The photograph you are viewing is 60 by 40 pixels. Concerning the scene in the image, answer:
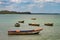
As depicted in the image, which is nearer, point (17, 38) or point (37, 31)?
point (17, 38)

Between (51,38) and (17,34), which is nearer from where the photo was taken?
(51,38)

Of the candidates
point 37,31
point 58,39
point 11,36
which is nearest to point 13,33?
point 11,36

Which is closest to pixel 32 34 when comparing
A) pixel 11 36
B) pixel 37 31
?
pixel 37 31

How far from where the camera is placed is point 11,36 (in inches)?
1227

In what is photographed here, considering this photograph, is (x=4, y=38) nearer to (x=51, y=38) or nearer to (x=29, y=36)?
(x=29, y=36)

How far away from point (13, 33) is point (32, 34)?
239 cm

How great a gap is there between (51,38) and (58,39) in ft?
3.38

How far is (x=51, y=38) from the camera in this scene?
29516mm

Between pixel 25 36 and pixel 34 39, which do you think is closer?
pixel 34 39

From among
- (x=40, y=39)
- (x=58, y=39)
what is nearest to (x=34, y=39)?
(x=40, y=39)

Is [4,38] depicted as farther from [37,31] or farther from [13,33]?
[37,31]

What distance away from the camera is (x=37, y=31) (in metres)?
32.1

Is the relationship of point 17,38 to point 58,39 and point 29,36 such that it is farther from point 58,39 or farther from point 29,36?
point 58,39

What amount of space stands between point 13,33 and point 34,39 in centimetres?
407
